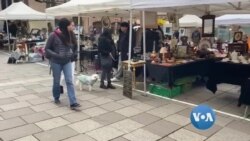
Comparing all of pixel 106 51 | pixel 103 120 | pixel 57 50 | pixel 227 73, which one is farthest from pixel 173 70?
pixel 57 50

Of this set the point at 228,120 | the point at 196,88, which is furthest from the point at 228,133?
the point at 196,88

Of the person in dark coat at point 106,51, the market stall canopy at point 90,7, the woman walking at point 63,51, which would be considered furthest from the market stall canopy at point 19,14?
the woman walking at point 63,51

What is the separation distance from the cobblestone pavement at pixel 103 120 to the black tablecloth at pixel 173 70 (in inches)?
20.6

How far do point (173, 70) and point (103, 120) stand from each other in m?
2.21

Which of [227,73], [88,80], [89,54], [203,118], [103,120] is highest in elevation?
[89,54]

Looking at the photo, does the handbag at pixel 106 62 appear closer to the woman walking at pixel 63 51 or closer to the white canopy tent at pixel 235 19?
the woman walking at pixel 63 51

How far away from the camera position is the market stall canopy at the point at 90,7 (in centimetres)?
630

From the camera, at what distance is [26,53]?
12.4 meters

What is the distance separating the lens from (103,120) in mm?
4875

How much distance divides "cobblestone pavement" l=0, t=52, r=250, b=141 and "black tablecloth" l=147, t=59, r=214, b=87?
522 mm

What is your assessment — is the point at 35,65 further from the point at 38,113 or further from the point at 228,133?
the point at 228,133

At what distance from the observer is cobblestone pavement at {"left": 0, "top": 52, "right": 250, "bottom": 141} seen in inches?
167

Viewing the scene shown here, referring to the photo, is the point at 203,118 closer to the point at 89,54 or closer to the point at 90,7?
the point at 90,7

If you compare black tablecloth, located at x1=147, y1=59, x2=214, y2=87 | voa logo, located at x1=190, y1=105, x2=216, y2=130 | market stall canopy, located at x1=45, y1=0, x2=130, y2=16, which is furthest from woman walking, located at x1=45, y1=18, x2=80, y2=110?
voa logo, located at x1=190, y1=105, x2=216, y2=130
